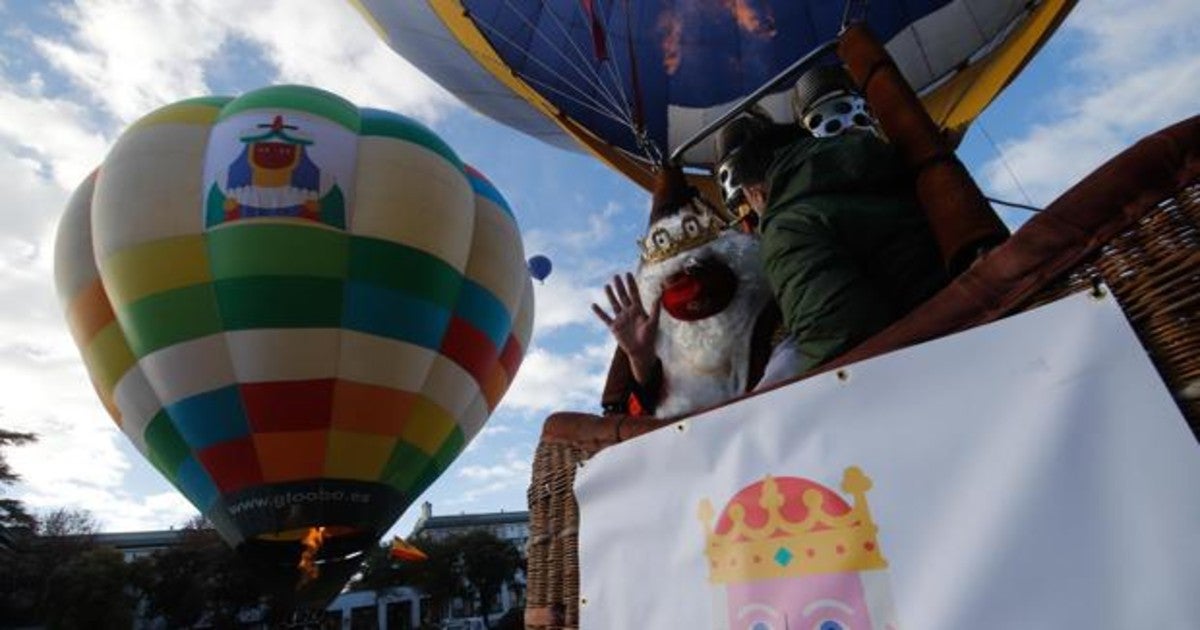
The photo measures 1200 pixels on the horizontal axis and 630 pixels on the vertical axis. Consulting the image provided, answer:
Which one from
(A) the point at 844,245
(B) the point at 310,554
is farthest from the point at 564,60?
(A) the point at 844,245

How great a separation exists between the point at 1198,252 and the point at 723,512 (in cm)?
67

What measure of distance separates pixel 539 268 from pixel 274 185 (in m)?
5.30

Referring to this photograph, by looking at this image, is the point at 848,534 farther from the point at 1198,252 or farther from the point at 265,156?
the point at 265,156

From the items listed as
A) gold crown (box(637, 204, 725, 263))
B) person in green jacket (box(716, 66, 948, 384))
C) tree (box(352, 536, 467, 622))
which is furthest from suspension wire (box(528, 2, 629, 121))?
tree (box(352, 536, 467, 622))

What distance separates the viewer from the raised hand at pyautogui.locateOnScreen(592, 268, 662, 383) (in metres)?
2.05

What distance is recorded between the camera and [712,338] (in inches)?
79.1

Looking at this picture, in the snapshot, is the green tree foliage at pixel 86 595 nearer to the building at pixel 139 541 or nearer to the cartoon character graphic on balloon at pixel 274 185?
the building at pixel 139 541

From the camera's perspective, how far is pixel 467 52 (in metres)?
9.54

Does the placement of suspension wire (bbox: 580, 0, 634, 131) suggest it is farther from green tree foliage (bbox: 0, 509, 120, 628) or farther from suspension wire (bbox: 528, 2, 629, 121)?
green tree foliage (bbox: 0, 509, 120, 628)

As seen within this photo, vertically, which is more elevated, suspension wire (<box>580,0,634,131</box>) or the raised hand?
suspension wire (<box>580,0,634,131</box>)

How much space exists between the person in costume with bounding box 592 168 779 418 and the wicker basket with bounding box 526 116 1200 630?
986 millimetres

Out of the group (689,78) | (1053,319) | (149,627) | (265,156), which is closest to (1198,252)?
(1053,319)

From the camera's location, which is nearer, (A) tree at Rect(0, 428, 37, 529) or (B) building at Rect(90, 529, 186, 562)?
(A) tree at Rect(0, 428, 37, 529)

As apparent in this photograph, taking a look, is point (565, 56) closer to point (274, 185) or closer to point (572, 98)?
point (572, 98)
